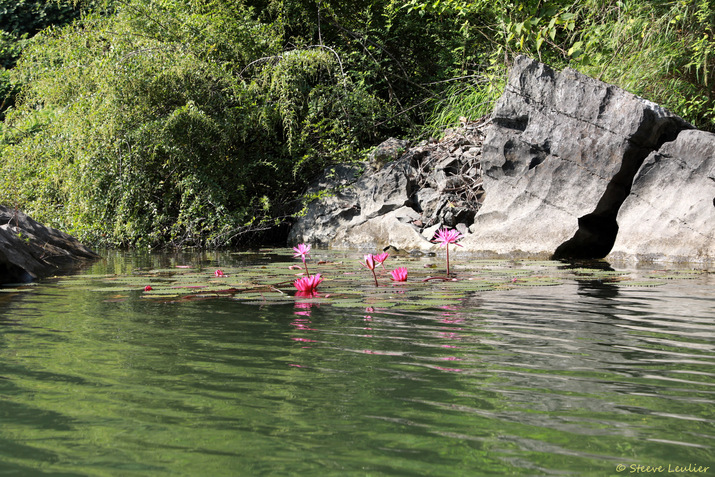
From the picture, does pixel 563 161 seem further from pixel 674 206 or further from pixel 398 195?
pixel 398 195

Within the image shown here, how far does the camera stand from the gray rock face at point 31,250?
4.81 m

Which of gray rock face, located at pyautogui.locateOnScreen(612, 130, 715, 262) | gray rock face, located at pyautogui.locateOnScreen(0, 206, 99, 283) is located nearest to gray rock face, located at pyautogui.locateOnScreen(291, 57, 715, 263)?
gray rock face, located at pyautogui.locateOnScreen(612, 130, 715, 262)

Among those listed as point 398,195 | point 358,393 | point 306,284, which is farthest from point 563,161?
point 358,393

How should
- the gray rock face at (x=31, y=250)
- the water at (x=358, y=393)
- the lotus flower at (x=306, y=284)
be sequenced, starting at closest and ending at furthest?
1. the water at (x=358, y=393)
2. the lotus flower at (x=306, y=284)
3. the gray rock face at (x=31, y=250)

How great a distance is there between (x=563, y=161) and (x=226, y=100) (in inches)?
207

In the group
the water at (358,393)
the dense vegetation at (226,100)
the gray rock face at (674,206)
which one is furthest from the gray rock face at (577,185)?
the water at (358,393)

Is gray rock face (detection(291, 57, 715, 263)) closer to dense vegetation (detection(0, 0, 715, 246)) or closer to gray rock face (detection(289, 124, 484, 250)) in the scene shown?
gray rock face (detection(289, 124, 484, 250))

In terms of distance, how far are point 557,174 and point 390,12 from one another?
→ 6.12 m

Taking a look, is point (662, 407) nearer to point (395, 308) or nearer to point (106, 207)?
point (395, 308)

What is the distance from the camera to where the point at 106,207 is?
9.09 meters

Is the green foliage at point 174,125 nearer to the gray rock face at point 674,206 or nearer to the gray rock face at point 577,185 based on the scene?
the gray rock face at point 577,185

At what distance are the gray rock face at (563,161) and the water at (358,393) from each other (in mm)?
4030

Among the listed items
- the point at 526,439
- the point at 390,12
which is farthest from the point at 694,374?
the point at 390,12

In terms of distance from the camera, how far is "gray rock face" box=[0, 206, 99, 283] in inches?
189
